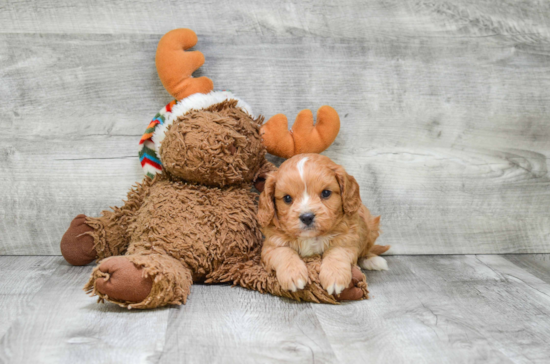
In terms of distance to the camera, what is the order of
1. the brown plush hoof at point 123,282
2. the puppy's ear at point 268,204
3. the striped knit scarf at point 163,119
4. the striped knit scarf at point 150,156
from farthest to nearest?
the striped knit scarf at point 150,156 < the striped knit scarf at point 163,119 < the puppy's ear at point 268,204 < the brown plush hoof at point 123,282

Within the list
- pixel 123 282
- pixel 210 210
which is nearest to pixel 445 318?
pixel 210 210

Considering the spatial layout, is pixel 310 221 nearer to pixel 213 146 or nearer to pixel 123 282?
pixel 213 146

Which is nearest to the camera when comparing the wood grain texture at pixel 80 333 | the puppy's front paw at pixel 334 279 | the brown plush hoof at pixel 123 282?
the wood grain texture at pixel 80 333

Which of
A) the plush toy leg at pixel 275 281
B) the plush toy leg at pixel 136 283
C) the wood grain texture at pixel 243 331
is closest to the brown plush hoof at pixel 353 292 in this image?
the plush toy leg at pixel 275 281

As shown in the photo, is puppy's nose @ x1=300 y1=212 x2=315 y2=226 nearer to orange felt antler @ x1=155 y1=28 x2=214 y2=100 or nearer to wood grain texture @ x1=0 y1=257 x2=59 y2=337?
orange felt antler @ x1=155 y1=28 x2=214 y2=100

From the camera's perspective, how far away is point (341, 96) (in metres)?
1.99

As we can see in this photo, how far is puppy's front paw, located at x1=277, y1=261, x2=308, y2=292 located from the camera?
1447 millimetres

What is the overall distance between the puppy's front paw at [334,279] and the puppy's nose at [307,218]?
160 mm

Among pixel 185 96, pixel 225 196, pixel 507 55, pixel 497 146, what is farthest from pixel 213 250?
pixel 507 55

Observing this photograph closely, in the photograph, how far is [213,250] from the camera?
5.27 feet

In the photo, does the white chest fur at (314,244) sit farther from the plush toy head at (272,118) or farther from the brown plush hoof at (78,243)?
the brown plush hoof at (78,243)

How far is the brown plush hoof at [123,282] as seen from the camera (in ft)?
4.33

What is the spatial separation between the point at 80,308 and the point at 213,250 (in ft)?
1.47

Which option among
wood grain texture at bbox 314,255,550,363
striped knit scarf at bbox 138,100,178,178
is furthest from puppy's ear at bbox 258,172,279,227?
striped knit scarf at bbox 138,100,178,178
